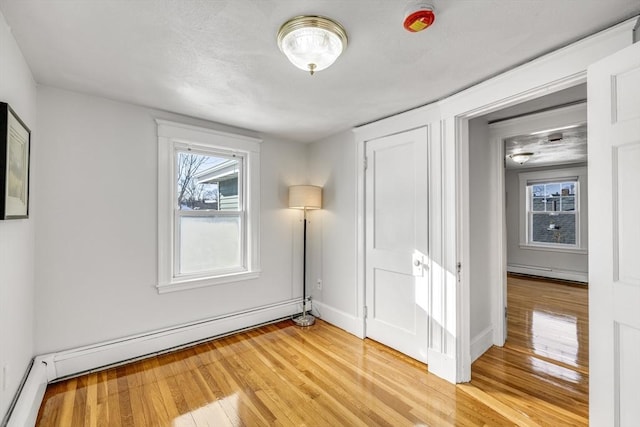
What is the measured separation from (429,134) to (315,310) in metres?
2.51

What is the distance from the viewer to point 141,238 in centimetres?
267

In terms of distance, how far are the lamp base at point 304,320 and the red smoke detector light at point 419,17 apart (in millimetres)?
3061

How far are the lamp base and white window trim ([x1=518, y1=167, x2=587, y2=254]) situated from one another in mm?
5474

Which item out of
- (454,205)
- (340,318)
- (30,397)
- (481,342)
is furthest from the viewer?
(340,318)

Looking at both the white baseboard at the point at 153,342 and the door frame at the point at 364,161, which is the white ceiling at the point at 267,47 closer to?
the door frame at the point at 364,161

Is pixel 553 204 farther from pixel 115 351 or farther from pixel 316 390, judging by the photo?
pixel 115 351

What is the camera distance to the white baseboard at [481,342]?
2.71 metres

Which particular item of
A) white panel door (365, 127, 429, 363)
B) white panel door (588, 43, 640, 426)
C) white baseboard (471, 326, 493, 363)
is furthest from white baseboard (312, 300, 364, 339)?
white panel door (588, 43, 640, 426)

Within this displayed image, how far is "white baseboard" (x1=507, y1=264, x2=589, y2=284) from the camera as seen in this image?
5672 mm

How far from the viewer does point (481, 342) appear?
9.26ft

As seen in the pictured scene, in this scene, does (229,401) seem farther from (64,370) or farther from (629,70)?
(629,70)

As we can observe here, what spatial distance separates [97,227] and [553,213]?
302 inches

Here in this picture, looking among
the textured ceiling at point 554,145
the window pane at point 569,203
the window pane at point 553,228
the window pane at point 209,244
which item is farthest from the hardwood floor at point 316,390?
the window pane at point 569,203

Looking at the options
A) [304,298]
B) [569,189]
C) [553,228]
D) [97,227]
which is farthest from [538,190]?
[97,227]
